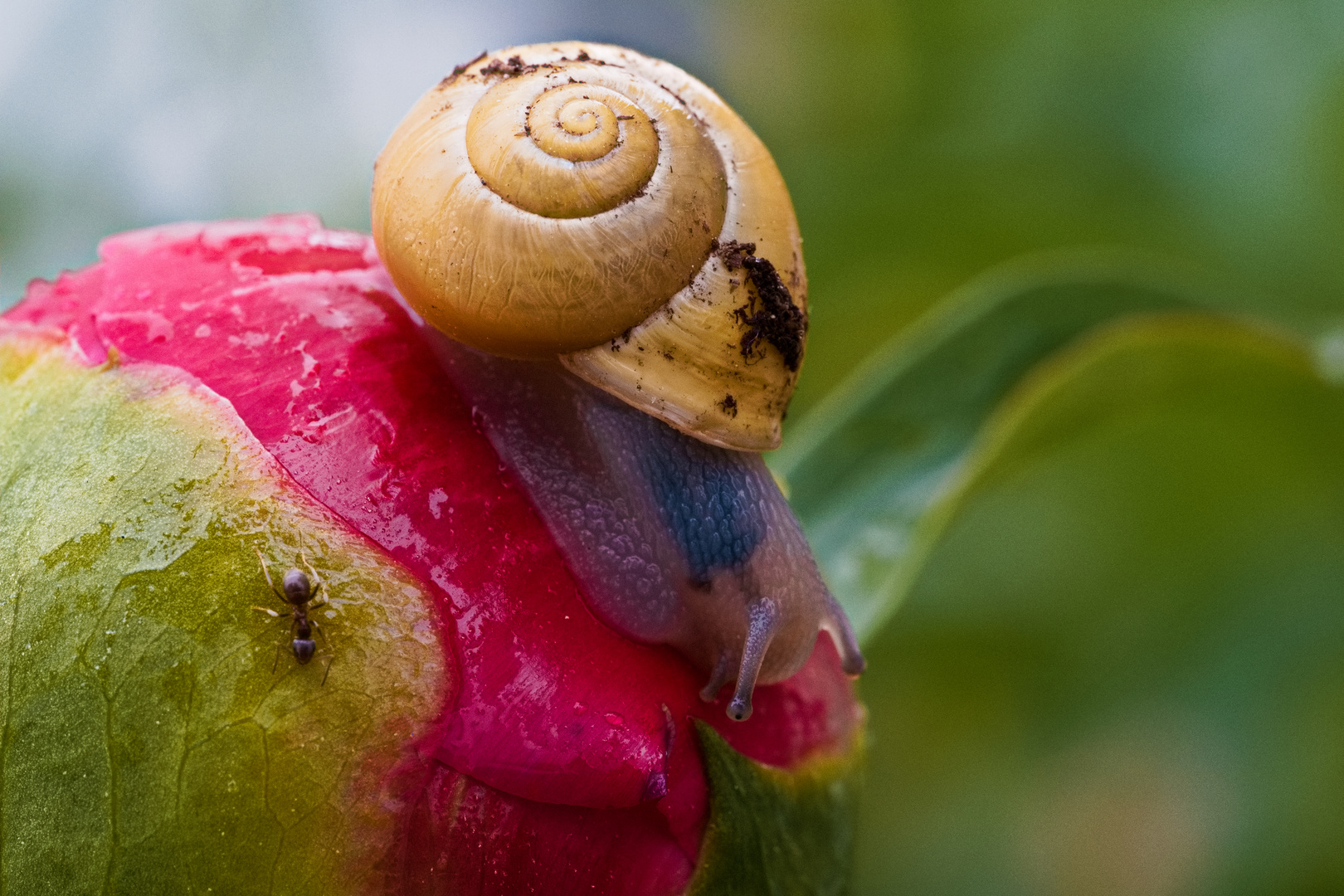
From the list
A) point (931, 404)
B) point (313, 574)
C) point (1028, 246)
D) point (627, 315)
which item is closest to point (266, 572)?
point (313, 574)

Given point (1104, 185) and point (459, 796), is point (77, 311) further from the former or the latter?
point (1104, 185)

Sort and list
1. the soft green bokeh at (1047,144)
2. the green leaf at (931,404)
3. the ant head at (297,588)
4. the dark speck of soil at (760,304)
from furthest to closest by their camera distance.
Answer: the soft green bokeh at (1047,144)
the green leaf at (931,404)
the dark speck of soil at (760,304)
the ant head at (297,588)

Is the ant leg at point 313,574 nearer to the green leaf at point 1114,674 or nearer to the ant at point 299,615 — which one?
the ant at point 299,615

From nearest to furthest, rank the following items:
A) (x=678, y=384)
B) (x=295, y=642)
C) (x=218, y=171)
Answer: (x=295, y=642) → (x=678, y=384) → (x=218, y=171)

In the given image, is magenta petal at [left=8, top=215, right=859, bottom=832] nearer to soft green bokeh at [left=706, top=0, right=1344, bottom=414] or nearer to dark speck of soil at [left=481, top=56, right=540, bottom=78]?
dark speck of soil at [left=481, top=56, right=540, bottom=78]

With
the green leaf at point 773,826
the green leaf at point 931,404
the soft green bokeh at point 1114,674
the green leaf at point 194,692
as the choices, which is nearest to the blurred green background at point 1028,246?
the soft green bokeh at point 1114,674

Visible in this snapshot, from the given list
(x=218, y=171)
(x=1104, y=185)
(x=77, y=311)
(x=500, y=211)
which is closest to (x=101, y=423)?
(x=77, y=311)

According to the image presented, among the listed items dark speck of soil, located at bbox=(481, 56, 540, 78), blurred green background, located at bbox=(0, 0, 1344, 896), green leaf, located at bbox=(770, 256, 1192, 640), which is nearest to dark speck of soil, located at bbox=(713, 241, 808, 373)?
dark speck of soil, located at bbox=(481, 56, 540, 78)
